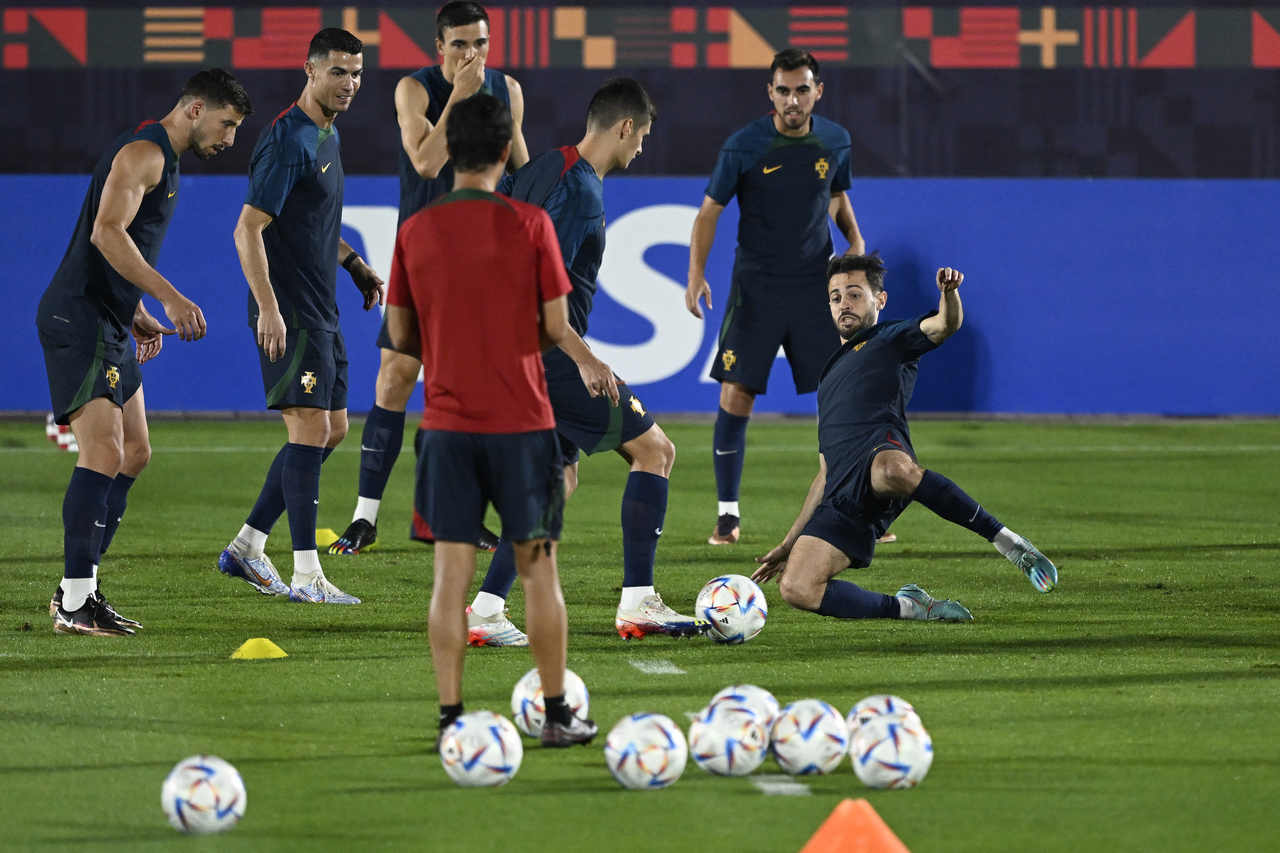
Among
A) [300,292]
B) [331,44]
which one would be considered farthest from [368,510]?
[331,44]

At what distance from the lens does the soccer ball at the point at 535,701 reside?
469cm

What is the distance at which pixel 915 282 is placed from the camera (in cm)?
1458

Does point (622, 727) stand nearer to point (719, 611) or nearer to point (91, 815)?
point (91, 815)

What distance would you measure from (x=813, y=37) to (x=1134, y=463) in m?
5.93

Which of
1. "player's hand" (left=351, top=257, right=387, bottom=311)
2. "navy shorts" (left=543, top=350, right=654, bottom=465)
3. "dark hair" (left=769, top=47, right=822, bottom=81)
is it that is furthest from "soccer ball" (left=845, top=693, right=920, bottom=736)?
"dark hair" (left=769, top=47, right=822, bottom=81)

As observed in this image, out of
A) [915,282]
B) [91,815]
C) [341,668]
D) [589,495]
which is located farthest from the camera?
[915,282]

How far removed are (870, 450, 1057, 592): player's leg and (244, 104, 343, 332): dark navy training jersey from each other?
2.25m

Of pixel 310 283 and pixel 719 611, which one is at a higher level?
pixel 310 283

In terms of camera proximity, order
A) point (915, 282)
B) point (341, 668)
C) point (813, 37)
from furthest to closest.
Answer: point (813, 37), point (915, 282), point (341, 668)

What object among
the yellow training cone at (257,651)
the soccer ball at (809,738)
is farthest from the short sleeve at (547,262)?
the yellow training cone at (257,651)

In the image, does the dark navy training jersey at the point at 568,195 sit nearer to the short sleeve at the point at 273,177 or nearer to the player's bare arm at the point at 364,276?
the short sleeve at the point at 273,177

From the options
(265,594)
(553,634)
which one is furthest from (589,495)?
(553,634)

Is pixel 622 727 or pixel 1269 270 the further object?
pixel 1269 270

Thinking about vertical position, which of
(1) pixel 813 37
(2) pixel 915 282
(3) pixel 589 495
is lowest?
(3) pixel 589 495
